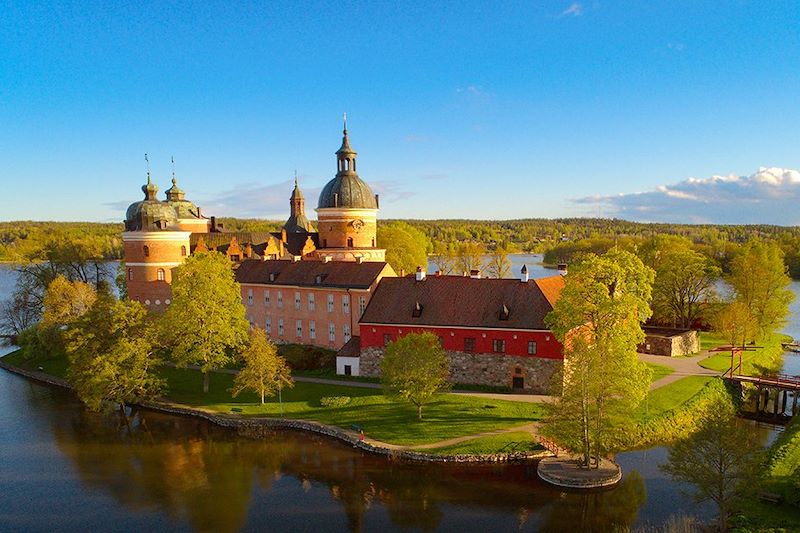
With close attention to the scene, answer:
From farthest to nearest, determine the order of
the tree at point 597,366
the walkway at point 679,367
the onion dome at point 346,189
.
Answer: the onion dome at point 346,189
the walkway at point 679,367
the tree at point 597,366

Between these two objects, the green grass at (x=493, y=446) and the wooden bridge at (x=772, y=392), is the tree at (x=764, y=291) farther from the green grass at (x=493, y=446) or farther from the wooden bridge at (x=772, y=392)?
the green grass at (x=493, y=446)

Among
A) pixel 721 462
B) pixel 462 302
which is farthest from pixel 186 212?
pixel 721 462

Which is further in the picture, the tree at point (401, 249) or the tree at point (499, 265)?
the tree at point (499, 265)

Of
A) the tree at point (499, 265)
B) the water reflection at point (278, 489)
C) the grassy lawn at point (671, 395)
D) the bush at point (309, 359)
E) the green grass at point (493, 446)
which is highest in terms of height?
the tree at point (499, 265)

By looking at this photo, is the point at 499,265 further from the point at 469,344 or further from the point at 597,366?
the point at 597,366

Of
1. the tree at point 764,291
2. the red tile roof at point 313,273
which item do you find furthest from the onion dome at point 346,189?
the tree at point 764,291

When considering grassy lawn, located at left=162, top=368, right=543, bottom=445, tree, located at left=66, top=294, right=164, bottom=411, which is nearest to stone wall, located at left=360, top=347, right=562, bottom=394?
grassy lawn, located at left=162, top=368, right=543, bottom=445

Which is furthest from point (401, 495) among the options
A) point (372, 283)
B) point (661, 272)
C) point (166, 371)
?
point (661, 272)
